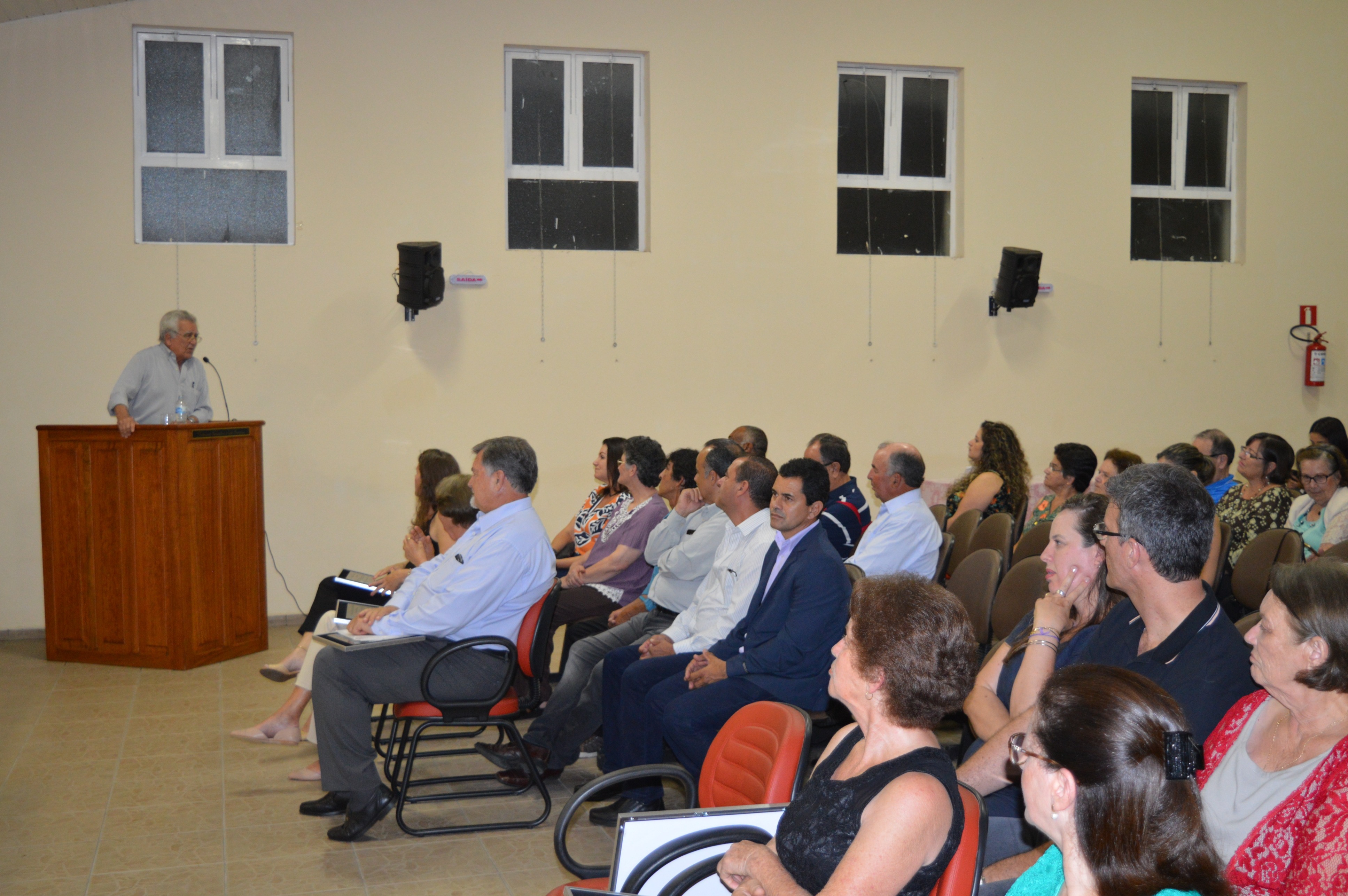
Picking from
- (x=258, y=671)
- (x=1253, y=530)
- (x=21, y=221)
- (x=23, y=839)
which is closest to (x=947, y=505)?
(x=1253, y=530)

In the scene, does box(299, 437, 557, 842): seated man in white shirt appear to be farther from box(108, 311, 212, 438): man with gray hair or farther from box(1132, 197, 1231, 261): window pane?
box(1132, 197, 1231, 261): window pane

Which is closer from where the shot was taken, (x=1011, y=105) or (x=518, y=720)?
(x=518, y=720)

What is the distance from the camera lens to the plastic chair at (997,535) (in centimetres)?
493

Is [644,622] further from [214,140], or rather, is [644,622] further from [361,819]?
[214,140]

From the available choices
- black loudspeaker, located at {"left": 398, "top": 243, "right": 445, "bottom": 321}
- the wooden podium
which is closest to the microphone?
the wooden podium

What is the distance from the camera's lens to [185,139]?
23.4 feet

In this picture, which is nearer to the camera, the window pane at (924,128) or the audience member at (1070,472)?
the audience member at (1070,472)

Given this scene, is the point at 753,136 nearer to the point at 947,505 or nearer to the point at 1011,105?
the point at 1011,105

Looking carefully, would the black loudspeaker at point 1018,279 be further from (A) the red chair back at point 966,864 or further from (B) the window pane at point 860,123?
(A) the red chair back at point 966,864

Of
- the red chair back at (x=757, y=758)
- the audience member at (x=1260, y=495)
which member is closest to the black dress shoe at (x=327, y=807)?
the red chair back at (x=757, y=758)

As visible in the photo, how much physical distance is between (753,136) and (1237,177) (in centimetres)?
404

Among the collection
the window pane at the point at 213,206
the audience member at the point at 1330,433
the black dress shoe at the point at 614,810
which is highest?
the window pane at the point at 213,206

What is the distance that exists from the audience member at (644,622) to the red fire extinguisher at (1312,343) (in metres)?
6.14

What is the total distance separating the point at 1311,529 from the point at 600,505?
3.67 meters
